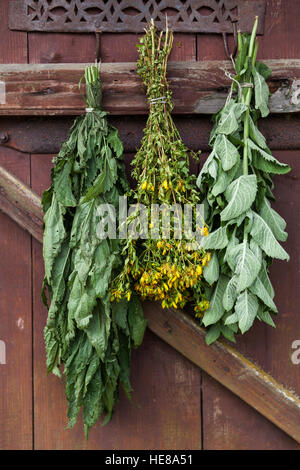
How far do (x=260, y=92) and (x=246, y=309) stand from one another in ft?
2.48

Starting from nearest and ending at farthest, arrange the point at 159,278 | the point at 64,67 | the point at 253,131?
1. the point at 159,278
2. the point at 253,131
3. the point at 64,67

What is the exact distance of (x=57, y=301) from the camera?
61.3 inches

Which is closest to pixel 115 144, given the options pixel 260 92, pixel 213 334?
pixel 260 92

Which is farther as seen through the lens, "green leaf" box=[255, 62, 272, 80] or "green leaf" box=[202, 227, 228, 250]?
"green leaf" box=[255, 62, 272, 80]

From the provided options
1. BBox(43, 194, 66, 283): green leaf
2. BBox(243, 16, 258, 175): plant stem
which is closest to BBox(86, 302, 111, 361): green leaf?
BBox(43, 194, 66, 283): green leaf

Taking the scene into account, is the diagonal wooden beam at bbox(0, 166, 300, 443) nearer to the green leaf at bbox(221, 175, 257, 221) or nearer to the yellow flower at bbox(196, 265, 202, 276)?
the yellow flower at bbox(196, 265, 202, 276)

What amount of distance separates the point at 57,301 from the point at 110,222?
341 mm

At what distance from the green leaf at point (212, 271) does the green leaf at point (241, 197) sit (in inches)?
6.3

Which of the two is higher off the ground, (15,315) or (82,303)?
(82,303)

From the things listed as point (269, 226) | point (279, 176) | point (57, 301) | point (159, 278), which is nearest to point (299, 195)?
point (279, 176)

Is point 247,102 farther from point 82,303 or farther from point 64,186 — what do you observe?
point 82,303

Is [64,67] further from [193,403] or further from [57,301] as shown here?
[193,403]

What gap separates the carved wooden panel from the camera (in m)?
1.73

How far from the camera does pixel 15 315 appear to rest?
1.82 metres
